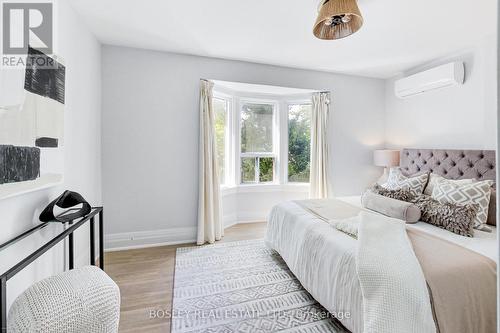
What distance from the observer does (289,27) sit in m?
2.42

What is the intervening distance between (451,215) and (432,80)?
213cm

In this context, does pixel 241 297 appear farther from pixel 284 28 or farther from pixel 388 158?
pixel 388 158

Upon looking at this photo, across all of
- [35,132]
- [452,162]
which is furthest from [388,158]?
[35,132]

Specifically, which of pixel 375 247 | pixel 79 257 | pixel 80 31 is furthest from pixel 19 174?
pixel 375 247

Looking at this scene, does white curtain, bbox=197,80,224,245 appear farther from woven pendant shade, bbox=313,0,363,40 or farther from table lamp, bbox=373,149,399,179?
table lamp, bbox=373,149,399,179

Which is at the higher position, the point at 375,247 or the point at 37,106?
the point at 37,106

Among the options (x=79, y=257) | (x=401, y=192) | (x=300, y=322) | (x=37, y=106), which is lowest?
(x=300, y=322)

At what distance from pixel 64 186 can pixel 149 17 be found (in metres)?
1.73

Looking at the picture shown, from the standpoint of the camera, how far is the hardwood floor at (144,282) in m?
1.69

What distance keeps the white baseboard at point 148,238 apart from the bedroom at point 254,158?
0.02 metres

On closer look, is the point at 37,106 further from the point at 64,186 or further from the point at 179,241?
the point at 179,241

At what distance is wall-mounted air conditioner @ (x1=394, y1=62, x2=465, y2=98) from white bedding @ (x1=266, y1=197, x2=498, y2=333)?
6.61 feet

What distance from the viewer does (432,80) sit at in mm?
3119

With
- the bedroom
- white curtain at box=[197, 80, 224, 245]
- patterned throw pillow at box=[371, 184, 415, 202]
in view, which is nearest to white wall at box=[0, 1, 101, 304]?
the bedroom
